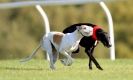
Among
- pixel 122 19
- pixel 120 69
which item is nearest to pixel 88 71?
pixel 120 69

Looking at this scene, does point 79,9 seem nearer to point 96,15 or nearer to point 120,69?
point 96,15

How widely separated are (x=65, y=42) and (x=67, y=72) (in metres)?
0.79

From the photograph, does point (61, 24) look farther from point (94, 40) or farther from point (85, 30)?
point (85, 30)

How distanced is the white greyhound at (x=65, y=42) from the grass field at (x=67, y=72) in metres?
0.27

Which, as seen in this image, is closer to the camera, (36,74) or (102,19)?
(36,74)

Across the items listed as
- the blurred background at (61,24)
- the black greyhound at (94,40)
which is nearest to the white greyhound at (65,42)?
the black greyhound at (94,40)

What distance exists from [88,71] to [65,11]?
34682mm

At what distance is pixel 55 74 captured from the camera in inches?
509

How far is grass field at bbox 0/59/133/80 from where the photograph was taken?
12358 millimetres

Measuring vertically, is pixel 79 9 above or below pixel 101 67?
below

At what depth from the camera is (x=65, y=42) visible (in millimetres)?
13938

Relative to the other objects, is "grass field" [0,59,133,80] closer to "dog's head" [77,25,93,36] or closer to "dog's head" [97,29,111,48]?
"dog's head" [97,29,111,48]

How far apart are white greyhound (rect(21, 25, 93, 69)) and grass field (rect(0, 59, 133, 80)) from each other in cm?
27

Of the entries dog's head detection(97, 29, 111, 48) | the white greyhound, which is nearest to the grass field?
the white greyhound
